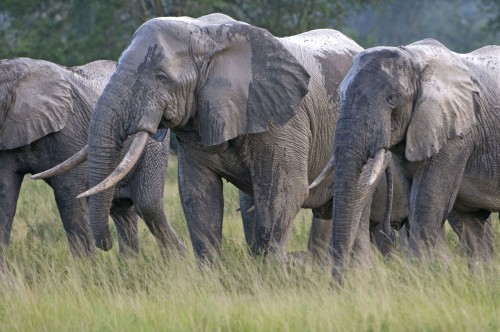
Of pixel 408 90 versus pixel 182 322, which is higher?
pixel 408 90

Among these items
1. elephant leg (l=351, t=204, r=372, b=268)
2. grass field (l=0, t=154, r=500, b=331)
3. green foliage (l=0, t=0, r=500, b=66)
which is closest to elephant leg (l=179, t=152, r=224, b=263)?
grass field (l=0, t=154, r=500, b=331)

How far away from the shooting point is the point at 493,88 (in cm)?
966

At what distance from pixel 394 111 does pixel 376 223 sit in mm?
2900

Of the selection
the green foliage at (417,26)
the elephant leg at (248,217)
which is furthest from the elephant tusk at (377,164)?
the green foliage at (417,26)

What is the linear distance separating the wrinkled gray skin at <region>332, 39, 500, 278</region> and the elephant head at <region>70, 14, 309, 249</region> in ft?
2.14

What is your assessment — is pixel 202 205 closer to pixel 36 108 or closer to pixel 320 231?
pixel 320 231

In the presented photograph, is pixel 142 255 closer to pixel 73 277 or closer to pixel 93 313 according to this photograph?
pixel 73 277

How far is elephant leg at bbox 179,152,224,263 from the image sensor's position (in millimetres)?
9484

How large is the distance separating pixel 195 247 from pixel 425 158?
5.64 ft

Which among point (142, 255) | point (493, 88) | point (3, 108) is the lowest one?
point (142, 255)

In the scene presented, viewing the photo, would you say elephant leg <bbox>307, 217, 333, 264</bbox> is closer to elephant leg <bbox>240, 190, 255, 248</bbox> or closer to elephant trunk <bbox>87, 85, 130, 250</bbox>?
elephant leg <bbox>240, 190, 255, 248</bbox>

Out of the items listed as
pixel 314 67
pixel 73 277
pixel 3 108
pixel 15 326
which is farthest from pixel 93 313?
pixel 3 108

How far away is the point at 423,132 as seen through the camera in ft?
29.3

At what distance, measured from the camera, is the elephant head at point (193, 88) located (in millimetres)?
8781
